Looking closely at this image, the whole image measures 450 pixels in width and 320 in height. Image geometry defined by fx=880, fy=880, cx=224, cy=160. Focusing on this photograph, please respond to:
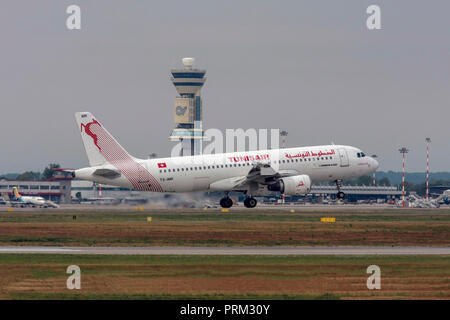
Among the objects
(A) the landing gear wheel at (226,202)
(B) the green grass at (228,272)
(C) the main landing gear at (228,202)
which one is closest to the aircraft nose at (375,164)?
(C) the main landing gear at (228,202)

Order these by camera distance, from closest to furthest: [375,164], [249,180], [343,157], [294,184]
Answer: [294,184], [249,180], [343,157], [375,164]

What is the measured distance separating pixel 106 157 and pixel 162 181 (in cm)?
614

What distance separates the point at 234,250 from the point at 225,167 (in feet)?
124

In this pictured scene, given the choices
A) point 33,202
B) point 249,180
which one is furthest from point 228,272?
point 33,202

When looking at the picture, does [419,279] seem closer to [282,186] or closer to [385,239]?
[385,239]

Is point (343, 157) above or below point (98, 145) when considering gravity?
below

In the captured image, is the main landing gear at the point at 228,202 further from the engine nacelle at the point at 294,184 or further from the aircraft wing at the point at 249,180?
the engine nacelle at the point at 294,184

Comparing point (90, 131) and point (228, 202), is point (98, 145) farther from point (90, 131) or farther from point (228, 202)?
point (228, 202)

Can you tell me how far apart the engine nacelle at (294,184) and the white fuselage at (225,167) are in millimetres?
1436

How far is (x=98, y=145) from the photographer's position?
87312 mm

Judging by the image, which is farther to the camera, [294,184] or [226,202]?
[226,202]

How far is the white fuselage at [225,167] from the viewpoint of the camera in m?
88.1
